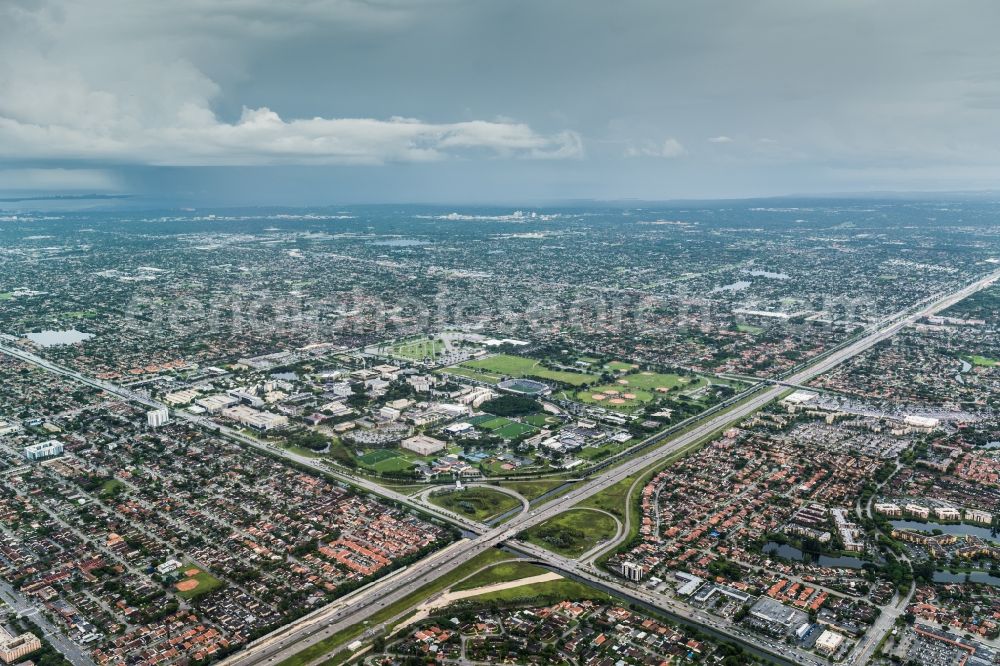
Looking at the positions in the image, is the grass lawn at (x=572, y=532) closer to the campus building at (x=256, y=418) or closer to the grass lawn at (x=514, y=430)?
the grass lawn at (x=514, y=430)

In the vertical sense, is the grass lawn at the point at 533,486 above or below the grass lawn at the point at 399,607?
above

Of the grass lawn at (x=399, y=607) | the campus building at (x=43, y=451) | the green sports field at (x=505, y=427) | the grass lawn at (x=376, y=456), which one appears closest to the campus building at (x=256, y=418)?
the grass lawn at (x=376, y=456)

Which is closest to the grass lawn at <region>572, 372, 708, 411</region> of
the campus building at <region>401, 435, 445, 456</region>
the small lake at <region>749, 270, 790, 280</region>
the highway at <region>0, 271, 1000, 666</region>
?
the highway at <region>0, 271, 1000, 666</region>

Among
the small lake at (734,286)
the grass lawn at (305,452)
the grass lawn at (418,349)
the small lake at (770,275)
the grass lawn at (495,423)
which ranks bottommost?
the grass lawn at (305,452)

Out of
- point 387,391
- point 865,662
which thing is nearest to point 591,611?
point 865,662

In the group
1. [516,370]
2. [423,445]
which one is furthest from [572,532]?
[516,370]
